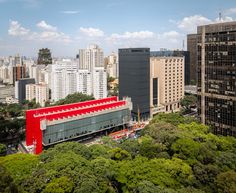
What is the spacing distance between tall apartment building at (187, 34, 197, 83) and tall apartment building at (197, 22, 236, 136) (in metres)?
40.9

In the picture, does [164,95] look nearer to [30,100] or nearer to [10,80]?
[30,100]

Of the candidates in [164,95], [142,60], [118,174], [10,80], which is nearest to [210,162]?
[118,174]

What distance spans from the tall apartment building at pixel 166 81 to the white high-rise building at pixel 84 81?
15354 millimetres

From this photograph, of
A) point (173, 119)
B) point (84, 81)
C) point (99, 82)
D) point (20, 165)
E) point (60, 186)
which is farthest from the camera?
point (84, 81)

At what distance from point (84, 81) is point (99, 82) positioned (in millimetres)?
3591

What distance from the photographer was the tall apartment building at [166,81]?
46.6 meters

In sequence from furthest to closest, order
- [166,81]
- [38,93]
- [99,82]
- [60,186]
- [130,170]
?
[38,93]
[99,82]
[166,81]
[130,170]
[60,186]

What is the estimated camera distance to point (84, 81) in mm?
57594

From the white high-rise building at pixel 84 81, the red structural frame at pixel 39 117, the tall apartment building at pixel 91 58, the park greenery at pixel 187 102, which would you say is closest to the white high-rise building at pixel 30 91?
the white high-rise building at pixel 84 81

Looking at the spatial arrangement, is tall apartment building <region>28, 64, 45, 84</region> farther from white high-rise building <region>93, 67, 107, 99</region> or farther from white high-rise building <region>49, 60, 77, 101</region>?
white high-rise building <region>93, 67, 107, 99</region>

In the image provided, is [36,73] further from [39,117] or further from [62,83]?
[39,117]

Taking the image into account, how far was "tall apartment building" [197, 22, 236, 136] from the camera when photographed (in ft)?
88.6

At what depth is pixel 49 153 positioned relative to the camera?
19875mm

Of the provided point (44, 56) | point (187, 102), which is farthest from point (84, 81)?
point (44, 56)
